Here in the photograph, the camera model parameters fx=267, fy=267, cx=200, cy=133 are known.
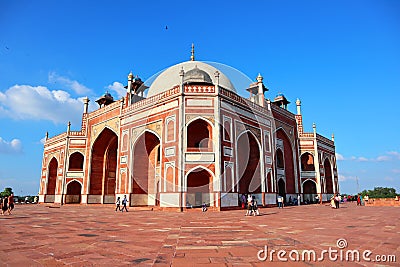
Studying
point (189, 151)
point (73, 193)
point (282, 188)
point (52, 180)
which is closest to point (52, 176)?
point (52, 180)

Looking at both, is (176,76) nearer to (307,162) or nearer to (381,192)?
(307,162)

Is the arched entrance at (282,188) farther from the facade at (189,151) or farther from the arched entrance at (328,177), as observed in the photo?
the arched entrance at (328,177)

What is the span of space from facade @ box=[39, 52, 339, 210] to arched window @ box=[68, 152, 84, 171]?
117 mm

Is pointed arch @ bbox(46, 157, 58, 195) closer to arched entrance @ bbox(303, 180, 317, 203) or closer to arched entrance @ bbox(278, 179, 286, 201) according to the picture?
arched entrance @ bbox(278, 179, 286, 201)

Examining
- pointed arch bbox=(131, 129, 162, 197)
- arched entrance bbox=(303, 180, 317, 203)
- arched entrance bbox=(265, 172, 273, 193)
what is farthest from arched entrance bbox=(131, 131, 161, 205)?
arched entrance bbox=(303, 180, 317, 203)

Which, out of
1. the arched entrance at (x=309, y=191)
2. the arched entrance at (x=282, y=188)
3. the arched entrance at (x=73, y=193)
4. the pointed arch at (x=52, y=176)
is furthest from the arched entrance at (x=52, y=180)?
the arched entrance at (x=309, y=191)

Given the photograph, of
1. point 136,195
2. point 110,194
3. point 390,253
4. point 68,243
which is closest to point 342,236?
point 390,253

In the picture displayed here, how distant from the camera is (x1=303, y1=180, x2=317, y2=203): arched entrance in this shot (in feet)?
102

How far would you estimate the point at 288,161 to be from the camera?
29.3 m

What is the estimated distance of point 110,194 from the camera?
27.9 m

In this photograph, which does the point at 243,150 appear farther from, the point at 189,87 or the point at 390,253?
the point at 390,253

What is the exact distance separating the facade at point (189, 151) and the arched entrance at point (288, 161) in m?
0.11

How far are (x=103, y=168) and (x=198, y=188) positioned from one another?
13.8 metres

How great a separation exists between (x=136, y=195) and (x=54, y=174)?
16.6 metres
